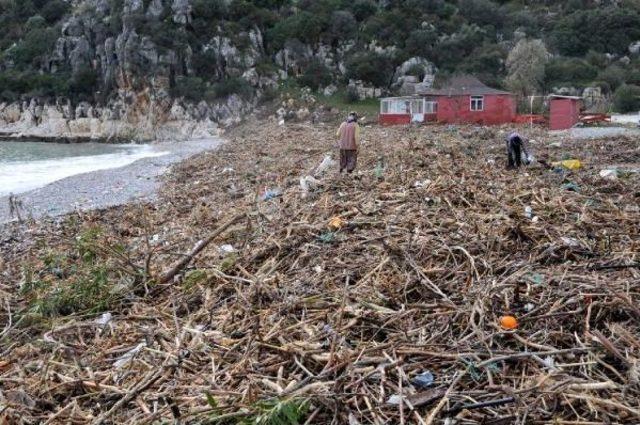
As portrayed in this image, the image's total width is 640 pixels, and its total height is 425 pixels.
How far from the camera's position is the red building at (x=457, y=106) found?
1401 inches

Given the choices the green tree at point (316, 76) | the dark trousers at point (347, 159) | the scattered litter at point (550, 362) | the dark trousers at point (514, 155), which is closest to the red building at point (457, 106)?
the green tree at point (316, 76)

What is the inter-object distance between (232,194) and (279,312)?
7491 millimetres

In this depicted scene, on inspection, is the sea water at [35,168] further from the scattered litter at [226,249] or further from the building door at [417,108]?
the building door at [417,108]

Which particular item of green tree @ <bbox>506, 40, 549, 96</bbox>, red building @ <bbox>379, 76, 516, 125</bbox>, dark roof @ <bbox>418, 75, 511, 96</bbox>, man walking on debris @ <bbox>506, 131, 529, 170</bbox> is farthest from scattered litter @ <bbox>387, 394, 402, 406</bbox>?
green tree @ <bbox>506, 40, 549, 96</bbox>

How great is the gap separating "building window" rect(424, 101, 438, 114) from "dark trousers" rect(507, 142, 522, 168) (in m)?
29.2

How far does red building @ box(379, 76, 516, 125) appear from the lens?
3559 cm

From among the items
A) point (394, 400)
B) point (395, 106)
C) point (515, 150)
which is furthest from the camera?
point (395, 106)

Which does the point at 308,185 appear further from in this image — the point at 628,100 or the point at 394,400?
the point at 628,100

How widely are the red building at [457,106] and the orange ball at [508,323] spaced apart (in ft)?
109

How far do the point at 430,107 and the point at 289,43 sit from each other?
1175 inches

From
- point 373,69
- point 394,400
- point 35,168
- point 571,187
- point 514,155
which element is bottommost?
point 35,168

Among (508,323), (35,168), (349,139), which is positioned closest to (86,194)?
(349,139)

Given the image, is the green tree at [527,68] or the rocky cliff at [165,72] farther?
the rocky cliff at [165,72]

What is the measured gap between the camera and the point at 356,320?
363 cm
